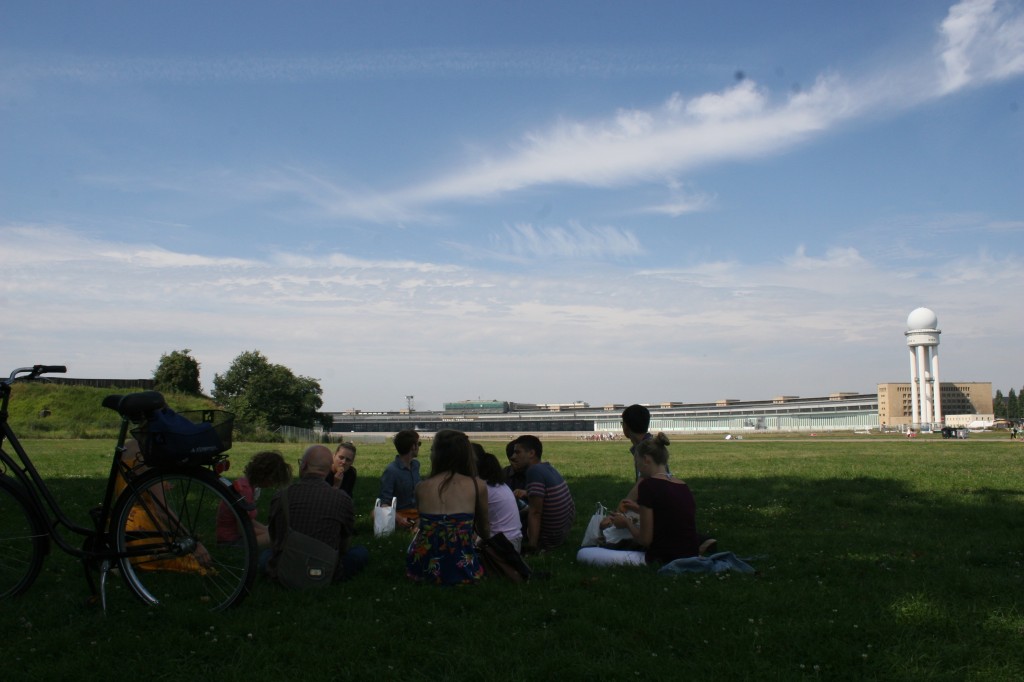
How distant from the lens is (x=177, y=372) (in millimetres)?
79312

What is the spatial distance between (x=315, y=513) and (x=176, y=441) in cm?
150

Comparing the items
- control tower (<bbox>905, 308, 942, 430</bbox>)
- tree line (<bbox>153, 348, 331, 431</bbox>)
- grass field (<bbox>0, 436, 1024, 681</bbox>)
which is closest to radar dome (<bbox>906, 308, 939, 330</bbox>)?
control tower (<bbox>905, 308, 942, 430</bbox>)

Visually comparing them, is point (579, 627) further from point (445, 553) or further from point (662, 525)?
point (662, 525)

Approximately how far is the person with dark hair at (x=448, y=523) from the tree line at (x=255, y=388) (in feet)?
239

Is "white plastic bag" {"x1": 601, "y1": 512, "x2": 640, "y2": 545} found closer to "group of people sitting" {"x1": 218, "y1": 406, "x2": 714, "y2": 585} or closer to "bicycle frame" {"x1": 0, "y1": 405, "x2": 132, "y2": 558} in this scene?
"group of people sitting" {"x1": 218, "y1": 406, "x2": 714, "y2": 585}

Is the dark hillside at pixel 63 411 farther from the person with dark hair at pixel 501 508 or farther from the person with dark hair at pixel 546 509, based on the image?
the person with dark hair at pixel 501 508

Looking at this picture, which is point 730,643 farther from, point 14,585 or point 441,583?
point 14,585

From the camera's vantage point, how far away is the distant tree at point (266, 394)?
84688mm

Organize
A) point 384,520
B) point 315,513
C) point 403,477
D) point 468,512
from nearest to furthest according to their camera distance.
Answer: point 315,513 → point 468,512 → point 384,520 → point 403,477

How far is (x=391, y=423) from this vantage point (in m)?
197

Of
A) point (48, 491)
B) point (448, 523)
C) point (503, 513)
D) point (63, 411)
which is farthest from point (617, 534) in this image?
point (63, 411)

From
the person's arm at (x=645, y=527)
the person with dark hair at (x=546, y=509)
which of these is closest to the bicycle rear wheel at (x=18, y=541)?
the person with dark hair at (x=546, y=509)

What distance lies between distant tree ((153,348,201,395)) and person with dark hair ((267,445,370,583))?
7601cm

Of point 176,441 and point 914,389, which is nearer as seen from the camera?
point 176,441
